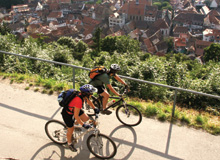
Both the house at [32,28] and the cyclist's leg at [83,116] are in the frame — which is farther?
the house at [32,28]

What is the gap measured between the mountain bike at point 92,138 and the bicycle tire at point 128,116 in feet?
3.80

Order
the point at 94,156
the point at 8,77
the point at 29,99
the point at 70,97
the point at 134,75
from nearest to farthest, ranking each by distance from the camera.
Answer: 1. the point at 70,97
2. the point at 94,156
3. the point at 29,99
4. the point at 8,77
5. the point at 134,75

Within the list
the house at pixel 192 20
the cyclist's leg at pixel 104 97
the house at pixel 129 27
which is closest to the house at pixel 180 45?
the house at pixel 129 27

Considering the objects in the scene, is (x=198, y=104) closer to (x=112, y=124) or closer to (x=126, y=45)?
(x=112, y=124)

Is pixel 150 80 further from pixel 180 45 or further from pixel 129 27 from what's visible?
pixel 129 27

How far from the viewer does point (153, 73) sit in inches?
350

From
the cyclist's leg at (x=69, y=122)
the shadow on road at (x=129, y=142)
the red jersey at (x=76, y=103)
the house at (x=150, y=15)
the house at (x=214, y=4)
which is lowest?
the shadow on road at (x=129, y=142)

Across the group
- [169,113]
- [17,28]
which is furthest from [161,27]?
[169,113]

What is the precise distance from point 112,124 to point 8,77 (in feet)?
14.9

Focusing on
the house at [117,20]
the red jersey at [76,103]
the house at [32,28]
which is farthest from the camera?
the house at [117,20]

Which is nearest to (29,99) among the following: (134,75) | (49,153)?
(49,153)

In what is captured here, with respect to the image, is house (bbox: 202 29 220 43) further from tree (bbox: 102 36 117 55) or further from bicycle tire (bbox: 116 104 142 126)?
bicycle tire (bbox: 116 104 142 126)

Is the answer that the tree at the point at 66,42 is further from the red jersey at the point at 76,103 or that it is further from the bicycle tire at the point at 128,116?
the red jersey at the point at 76,103

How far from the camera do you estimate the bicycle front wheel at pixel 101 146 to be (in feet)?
15.0
